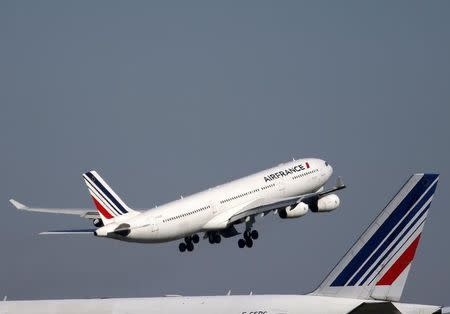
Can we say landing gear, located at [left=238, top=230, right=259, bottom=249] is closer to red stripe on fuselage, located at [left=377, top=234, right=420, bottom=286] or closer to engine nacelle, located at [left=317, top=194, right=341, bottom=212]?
engine nacelle, located at [left=317, top=194, right=341, bottom=212]

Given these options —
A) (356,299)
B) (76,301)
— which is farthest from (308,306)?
(76,301)

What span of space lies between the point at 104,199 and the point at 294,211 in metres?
15.1

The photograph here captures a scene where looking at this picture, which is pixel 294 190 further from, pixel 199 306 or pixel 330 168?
pixel 199 306

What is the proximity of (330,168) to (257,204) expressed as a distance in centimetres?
936

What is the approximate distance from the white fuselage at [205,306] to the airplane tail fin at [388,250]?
32.8 inches

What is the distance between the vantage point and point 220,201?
11412cm

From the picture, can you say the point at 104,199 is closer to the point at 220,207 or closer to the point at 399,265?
the point at 220,207

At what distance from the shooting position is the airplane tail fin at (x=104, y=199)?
112 metres

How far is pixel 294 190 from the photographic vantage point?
386 feet

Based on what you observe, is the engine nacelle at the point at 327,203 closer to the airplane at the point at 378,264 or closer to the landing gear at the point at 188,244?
the landing gear at the point at 188,244

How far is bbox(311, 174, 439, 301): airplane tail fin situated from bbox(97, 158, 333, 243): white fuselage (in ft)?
156

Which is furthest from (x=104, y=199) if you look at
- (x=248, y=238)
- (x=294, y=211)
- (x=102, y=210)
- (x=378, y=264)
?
(x=378, y=264)

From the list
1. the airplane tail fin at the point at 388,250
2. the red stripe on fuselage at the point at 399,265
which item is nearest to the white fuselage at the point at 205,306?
the airplane tail fin at the point at 388,250

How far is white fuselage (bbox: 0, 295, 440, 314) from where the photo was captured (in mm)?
60625
